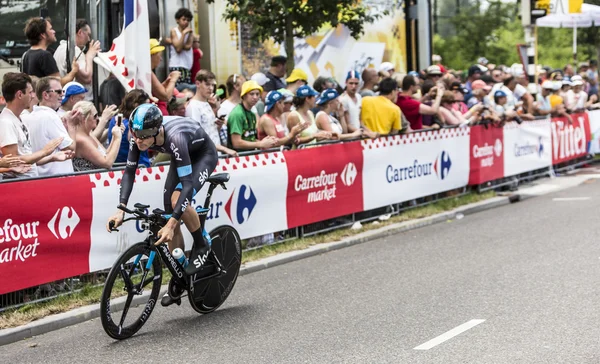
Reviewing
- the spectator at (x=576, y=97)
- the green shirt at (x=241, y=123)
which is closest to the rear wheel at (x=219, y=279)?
the green shirt at (x=241, y=123)

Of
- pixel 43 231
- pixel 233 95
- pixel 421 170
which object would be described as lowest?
pixel 421 170

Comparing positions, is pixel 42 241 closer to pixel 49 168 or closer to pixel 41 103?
pixel 49 168

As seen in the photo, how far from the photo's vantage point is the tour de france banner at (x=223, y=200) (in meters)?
10.1

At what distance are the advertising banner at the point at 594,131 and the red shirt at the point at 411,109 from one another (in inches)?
396

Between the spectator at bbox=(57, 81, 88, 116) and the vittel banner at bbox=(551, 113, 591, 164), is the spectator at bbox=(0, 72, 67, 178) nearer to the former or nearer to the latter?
the spectator at bbox=(57, 81, 88, 116)

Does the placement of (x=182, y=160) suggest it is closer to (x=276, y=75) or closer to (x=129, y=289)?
(x=129, y=289)

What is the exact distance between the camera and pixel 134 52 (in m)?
11.7

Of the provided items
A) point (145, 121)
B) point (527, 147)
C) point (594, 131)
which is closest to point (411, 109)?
point (527, 147)

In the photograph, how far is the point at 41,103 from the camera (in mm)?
10125

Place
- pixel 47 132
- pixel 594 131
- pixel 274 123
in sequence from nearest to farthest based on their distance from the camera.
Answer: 1. pixel 47 132
2. pixel 274 123
3. pixel 594 131

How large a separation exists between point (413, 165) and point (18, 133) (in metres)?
7.91

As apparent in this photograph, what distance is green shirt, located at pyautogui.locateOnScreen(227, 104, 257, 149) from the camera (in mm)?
12875

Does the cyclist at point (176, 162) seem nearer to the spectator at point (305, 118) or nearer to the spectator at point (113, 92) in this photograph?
the spectator at point (113, 92)

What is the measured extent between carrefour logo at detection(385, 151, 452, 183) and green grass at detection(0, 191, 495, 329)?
52 cm
